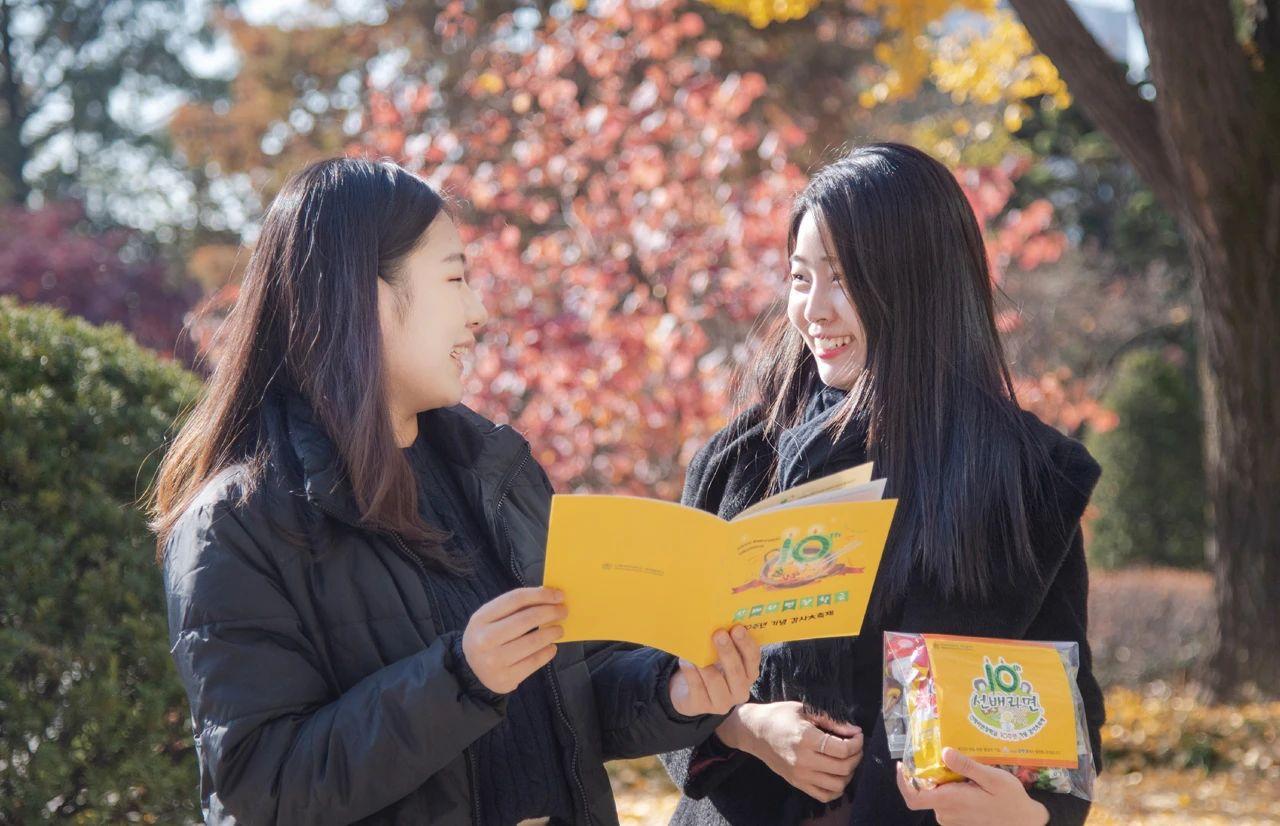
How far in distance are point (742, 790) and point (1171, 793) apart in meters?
3.86

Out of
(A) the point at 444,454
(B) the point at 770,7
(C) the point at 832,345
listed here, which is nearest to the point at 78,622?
(A) the point at 444,454

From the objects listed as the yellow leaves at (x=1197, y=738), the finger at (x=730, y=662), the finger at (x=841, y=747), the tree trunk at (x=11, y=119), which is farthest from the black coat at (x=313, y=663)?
the tree trunk at (x=11, y=119)

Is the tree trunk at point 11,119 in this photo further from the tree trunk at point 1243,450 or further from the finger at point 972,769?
the finger at point 972,769

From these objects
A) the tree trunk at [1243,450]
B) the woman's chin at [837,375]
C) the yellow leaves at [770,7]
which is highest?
the yellow leaves at [770,7]

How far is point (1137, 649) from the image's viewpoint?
8.14 m

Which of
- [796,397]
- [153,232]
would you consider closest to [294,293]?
[796,397]

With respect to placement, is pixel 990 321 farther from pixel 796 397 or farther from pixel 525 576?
pixel 525 576

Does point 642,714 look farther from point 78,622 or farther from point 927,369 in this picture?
point 78,622

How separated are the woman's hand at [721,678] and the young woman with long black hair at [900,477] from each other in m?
0.21

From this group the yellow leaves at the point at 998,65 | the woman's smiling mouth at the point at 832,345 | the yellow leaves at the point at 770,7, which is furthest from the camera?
the yellow leaves at the point at 998,65

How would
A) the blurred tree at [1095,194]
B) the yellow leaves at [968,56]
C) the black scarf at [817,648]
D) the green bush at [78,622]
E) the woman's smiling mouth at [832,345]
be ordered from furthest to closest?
1. the blurred tree at [1095,194]
2. the yellow leaves at [968,56]
3. the green bush at [78,622]
4. the woman's smiling mouth at [832,345]
5. the black scarf at [817,648]

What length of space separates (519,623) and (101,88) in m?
25.5

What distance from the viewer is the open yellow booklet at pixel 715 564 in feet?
5.31

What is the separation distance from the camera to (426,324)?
76.5 inches
